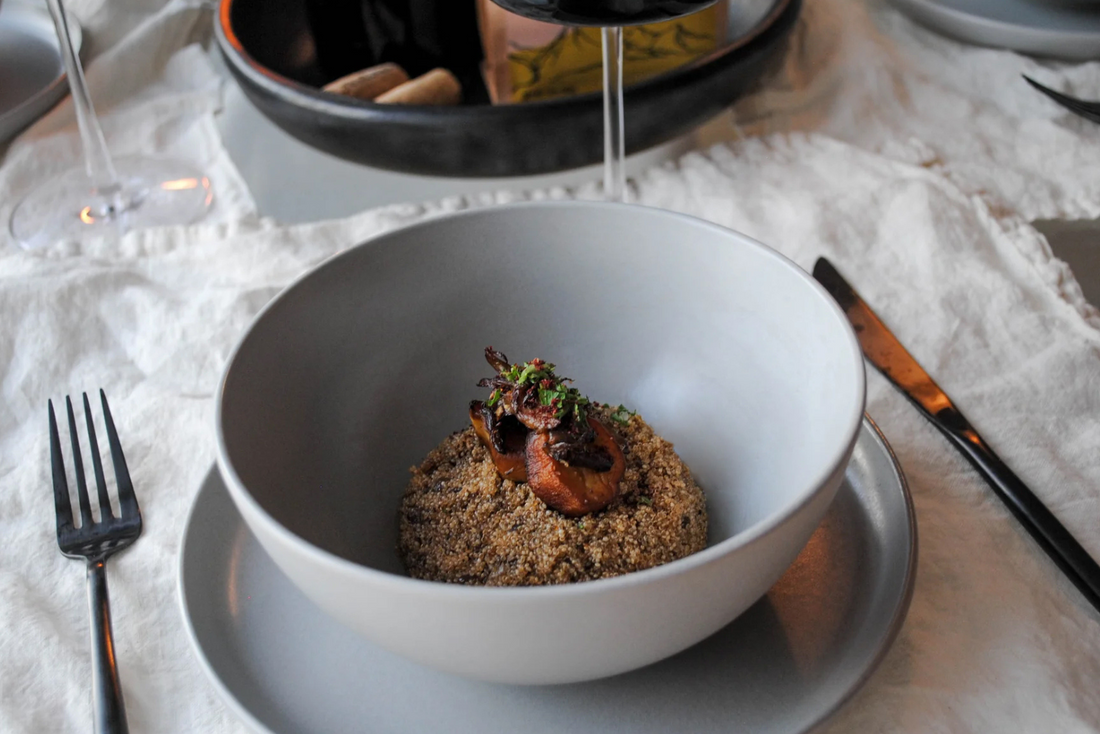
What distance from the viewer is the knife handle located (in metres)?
0.57

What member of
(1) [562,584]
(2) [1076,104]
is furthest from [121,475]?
(2) [1076,104]

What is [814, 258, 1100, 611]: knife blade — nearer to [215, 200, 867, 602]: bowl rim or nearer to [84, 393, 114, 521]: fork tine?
[215, 200, 867, 602]: bowl rim

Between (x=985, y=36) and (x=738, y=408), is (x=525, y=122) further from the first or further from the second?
(x=985, y=36)

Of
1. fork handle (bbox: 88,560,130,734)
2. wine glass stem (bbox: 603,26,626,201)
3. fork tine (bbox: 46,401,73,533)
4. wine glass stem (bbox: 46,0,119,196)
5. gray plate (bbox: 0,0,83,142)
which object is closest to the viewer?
fork handle (bbox: 88,560,130,734)

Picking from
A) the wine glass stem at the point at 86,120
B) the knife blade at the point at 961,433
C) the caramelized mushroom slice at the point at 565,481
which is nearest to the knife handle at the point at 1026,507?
the knife blade at the point at 961,433

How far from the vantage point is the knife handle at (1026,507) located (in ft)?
1.86

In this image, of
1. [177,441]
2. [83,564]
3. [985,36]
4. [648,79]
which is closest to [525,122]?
[648,79]

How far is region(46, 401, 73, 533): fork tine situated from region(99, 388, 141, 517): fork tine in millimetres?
33

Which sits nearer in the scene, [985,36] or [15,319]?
[15,319]

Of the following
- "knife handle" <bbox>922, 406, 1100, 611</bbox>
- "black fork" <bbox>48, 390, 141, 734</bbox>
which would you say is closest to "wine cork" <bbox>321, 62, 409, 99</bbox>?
"black fork" <bbox>48, 390, 141, 734</bbox>

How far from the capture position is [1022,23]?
117 centimetres

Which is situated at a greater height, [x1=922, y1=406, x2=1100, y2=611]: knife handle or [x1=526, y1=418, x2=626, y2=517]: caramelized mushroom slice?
[x1=526, y1=418, x2=626, y2=517]: caramelized mushroom slice

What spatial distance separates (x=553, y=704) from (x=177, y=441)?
0.40 metres

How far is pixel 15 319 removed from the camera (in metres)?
0.86
